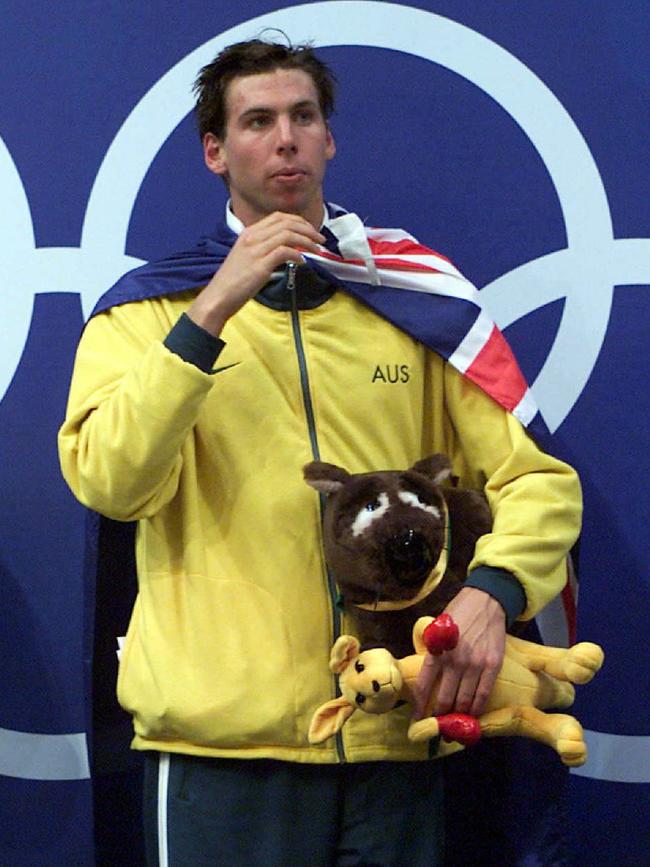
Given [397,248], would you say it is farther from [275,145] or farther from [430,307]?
[275,145]

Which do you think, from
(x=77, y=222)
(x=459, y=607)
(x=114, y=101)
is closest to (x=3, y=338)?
(x=77, y=222)

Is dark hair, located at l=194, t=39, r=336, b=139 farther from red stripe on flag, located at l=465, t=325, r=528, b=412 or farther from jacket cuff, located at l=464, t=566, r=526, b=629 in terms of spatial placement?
jacket cuff, located at l=464, t=566, r=526, b=629

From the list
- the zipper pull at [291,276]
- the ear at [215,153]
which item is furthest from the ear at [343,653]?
the ear at [215,153]

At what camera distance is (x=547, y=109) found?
2375 mm

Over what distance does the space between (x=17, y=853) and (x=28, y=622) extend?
0.39 meters

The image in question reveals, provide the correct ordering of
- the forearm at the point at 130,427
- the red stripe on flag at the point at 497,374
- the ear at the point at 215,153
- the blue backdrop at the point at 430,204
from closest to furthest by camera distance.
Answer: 1. the forearm at the point at 130,427
2. the red stripe on flag at the point at 497,374
3. the ear at the point at 215,153
4. the blue backdrop at the point at 430,204

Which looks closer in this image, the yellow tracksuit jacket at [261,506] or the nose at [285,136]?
the yellow tracksuit jacket at [261,506]

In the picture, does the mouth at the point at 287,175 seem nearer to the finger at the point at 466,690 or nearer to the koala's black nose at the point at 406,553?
the koala's black nose at the point at 406,553

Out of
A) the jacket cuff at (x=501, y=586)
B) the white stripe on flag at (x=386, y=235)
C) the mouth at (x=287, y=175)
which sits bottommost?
the jacket cuff at (x=501, y=586)

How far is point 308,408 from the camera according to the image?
1.92 m

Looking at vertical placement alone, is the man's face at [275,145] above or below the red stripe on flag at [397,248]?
above

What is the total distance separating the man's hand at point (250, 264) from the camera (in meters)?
1.76

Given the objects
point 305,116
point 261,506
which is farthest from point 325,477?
point 305,116

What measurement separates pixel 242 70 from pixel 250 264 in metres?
0.41
